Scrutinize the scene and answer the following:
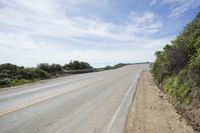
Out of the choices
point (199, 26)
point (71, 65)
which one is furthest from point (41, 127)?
point (71, 65)

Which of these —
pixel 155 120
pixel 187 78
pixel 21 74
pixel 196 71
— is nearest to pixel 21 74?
pixel 21 74

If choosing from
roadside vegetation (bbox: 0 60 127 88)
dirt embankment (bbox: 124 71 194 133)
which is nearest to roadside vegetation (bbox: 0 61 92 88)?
roadside vegetation (bbox: 0 60 127 88)

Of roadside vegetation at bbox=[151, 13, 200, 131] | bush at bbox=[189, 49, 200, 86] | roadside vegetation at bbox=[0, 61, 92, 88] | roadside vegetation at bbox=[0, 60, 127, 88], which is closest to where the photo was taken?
roadside vegetation at bbox=[151, 13, 200, 131]

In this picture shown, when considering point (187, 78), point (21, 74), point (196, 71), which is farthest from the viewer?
point (21, 74)

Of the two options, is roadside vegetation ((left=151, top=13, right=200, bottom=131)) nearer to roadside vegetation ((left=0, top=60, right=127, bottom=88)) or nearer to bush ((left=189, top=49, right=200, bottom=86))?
bush ((left=189, top=49, right=200, bottom=86))

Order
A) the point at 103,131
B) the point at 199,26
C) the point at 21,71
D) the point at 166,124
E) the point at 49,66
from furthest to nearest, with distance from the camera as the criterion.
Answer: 1. the point at 49,66
2. the point at 21,71
3. the point at 199,26
4. the point at 166,124
5. the point at 103,131

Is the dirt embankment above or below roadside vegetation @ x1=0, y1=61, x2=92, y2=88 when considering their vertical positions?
below

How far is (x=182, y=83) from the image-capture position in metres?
13.3

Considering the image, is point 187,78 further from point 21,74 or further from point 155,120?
point 21,74

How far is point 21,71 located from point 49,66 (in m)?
9.53

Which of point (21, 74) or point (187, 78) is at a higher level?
point (21, 74)

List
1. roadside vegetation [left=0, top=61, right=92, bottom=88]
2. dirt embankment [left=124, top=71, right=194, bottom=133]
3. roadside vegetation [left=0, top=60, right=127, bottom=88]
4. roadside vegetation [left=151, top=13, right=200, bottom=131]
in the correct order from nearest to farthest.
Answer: dirt embankment [left=124, top=71, right=194, bottom=133], roadside vegetation [left=151, top=13, right=200, bottom=131], roadside vegetation [left=0, top=60, right=127, bottom=88], roadside vegetation [left=0, top=61, right=92, bottom=88]

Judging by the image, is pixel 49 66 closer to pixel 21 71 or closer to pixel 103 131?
pixel 21 71

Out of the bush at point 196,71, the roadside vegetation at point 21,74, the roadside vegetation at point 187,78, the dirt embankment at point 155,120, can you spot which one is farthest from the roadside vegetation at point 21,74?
the bush at point 196,71
